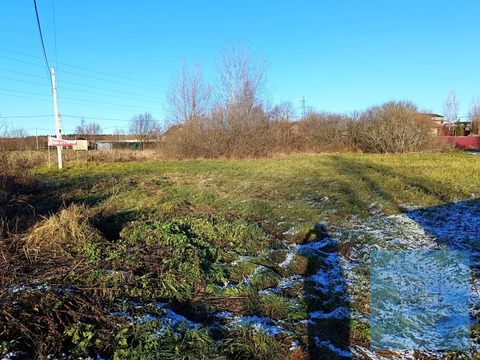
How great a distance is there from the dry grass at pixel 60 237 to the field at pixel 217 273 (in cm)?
2

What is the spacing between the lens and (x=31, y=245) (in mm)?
4082

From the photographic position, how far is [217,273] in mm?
3938

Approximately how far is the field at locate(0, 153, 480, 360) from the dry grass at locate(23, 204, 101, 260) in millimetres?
19

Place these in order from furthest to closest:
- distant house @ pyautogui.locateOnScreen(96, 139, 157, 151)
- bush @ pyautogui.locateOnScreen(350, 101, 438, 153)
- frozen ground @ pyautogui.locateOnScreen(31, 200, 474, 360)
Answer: distant house @ pyautogui.locateOnScreen(96, 139, 157, 151), bush @ pyautogui.locateOnScreen(350, 101, 438, 153), frozen ground @ pyautogui.locateOnScreen(31, 200, 474, 360)

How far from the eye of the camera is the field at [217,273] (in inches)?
102

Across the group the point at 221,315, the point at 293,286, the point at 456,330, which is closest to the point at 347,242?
the point at 293,286

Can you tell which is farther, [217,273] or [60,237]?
[60,237]

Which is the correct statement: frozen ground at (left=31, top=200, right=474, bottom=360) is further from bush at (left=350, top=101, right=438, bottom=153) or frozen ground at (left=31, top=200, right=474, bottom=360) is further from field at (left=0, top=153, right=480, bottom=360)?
bush at (left=350, top=101, right=438, bottom=153)

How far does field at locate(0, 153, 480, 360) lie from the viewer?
102 inches

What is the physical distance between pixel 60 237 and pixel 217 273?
230 cm

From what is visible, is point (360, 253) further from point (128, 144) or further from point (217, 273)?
point (128, 144)

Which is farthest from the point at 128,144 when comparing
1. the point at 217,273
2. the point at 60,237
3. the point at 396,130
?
the point at 217,273

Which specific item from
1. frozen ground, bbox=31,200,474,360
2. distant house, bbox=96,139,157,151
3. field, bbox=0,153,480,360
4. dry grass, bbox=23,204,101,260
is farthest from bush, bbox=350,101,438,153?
dry grass, bbox=23,204,101,260

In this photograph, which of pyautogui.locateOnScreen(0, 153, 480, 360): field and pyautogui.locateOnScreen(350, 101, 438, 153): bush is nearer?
pyautogui.locateOnScreen(0, 153, 480, 360): field
